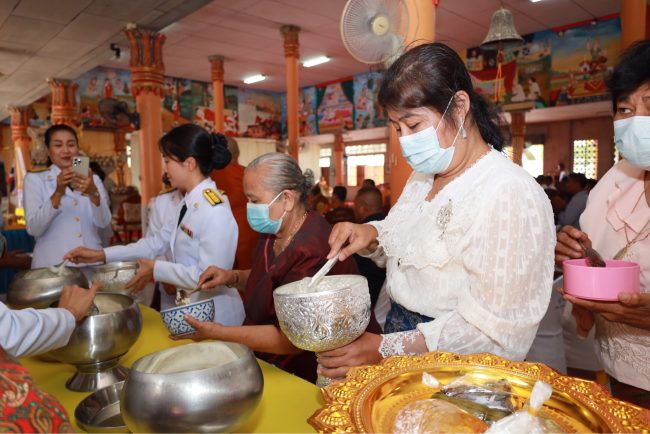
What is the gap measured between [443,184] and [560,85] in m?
10.3

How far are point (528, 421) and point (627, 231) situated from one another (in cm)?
105

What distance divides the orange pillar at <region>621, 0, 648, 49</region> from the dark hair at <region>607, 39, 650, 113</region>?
425 cm

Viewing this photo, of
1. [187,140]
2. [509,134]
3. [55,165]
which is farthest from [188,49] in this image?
[509,134]

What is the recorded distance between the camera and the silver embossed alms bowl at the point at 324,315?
3.13 feet

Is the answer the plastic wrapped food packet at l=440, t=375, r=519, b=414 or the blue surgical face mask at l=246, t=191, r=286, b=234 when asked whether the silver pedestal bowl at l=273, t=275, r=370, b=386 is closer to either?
the plastic wrapped food packet at l=440, t=375, r=519, b=414

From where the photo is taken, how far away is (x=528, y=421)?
721mm

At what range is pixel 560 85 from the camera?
393 inches

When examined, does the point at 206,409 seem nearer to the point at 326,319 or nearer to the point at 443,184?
the point at 326,319

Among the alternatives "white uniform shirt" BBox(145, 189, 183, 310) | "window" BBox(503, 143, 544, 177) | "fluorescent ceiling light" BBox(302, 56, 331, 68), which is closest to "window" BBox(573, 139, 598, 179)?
"window" BBox(503, 143, 544, 177)

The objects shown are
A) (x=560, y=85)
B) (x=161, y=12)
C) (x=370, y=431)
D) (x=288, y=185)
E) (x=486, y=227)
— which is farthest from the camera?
(x=560, y=85)

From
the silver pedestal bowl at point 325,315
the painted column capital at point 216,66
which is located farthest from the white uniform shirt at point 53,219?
the painted column capital at point 216,66

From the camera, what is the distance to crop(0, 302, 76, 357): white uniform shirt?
1.07 meters

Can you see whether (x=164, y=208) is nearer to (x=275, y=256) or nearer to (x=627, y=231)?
(x=275, y=256)

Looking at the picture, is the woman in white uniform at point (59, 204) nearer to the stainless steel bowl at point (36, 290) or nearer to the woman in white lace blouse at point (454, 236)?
the stainless steel bowl at point (36, 290)
